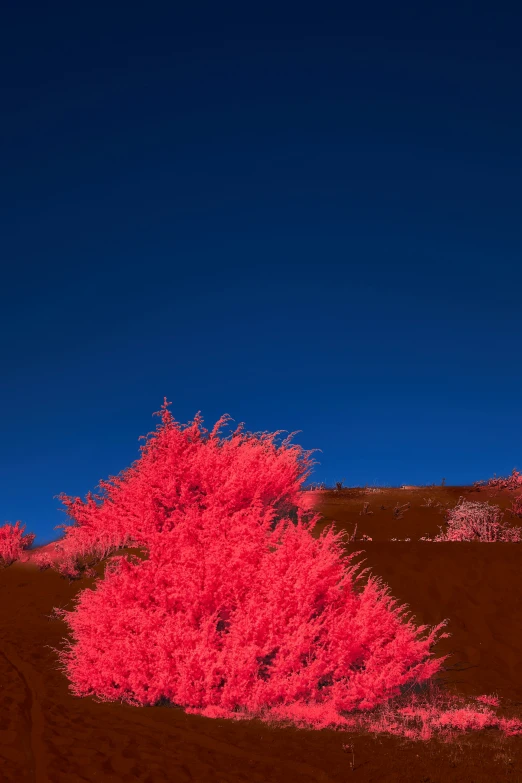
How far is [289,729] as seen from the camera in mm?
8797

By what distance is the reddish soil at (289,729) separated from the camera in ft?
23.1

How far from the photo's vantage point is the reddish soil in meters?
7.04

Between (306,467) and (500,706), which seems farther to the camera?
(306,467)

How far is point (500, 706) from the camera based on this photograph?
1083 centimetres

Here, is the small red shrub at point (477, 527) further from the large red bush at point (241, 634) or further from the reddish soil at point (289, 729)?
the large red bush at point (241, 634)

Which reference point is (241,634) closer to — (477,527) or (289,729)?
(289,729)

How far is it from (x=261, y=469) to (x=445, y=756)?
9.23m

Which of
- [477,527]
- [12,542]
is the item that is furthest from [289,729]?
[12,542]

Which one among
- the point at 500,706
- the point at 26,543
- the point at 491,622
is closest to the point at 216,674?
the point at 500,706

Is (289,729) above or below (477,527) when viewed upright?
below

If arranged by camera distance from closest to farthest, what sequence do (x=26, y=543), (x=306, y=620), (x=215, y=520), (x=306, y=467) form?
1. (x=306, y=620)
2. (x=215, y=520)
3. (x=306, y=467)
4. (x=26, y=543)

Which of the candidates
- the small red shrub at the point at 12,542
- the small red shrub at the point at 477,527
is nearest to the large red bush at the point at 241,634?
the small red shrub at the point at 477,527

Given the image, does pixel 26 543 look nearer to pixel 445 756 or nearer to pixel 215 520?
pixel 215 520

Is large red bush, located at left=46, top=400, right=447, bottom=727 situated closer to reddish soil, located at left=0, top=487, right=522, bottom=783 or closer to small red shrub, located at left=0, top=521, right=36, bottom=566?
reddish soil, located at left=0, top=487, right=522, bottom=783
